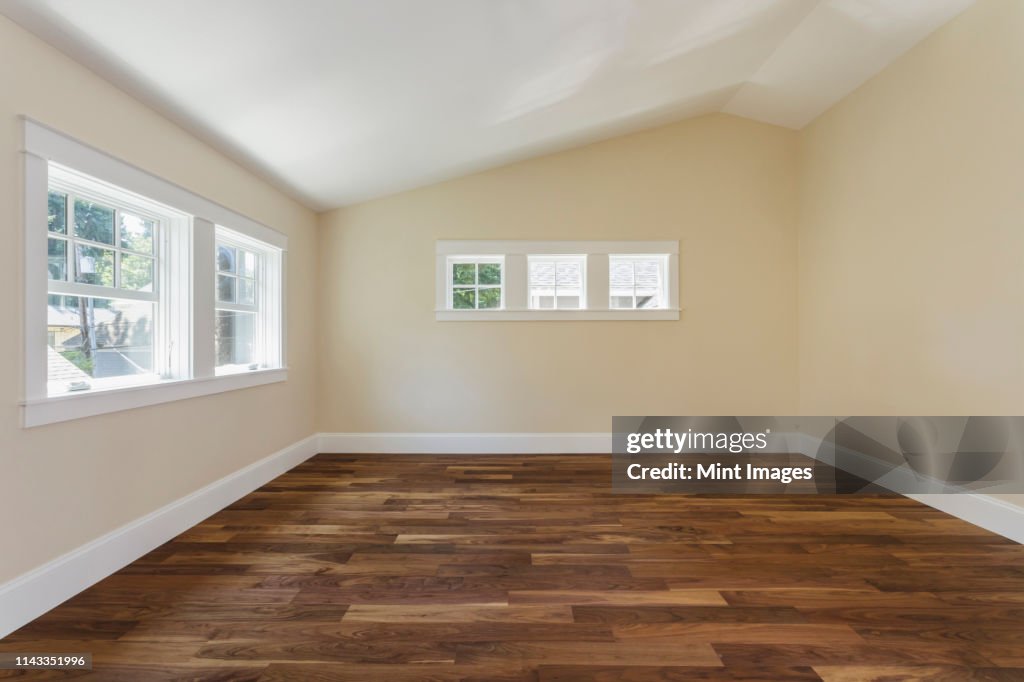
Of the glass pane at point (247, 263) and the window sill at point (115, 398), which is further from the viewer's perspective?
the glass pane at point (247, 263)

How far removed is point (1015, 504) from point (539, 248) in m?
3.76

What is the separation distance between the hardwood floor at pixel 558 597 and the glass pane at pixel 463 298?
2.10 m

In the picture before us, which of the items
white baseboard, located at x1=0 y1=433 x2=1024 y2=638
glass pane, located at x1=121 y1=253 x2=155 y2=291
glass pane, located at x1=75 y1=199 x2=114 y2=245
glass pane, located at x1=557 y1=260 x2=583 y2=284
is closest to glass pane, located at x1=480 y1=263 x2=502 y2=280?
glass pane, located at x1=557 y1=260 x2=583 y2=284

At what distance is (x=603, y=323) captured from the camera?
4625mm

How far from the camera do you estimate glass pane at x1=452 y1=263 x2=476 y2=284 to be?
15.5 feet

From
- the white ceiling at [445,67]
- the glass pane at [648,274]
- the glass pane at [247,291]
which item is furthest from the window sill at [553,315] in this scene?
the glass pane at [247,291]

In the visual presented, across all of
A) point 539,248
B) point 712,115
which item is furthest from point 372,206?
point 712,115

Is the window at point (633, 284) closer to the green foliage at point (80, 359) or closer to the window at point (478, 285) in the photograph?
the window at point (478, 285)

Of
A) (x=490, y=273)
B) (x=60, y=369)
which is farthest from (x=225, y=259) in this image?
(x=490, y=273)

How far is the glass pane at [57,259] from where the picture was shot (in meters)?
2.08

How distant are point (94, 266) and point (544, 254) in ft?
11.1

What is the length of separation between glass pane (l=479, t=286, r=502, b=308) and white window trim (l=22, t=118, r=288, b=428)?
2000mm

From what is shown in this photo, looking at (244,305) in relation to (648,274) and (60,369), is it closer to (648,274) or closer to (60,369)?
(60,369)
